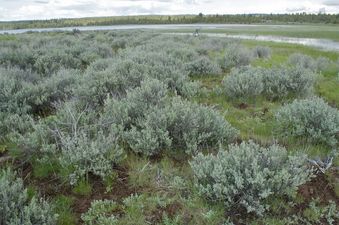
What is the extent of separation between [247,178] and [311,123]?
2259 mm

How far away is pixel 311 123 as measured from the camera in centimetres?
531

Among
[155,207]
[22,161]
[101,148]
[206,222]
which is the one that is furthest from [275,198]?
[22,161]

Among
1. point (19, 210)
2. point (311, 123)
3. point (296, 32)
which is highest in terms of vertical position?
point (311, 123)

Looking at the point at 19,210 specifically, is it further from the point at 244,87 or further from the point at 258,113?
the point at 244,87

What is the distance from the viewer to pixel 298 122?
5.34 metres

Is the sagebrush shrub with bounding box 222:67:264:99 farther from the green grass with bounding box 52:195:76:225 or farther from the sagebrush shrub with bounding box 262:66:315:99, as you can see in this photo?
the green grass with bounding box 52:195:76:225

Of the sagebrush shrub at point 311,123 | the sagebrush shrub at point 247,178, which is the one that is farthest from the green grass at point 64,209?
the sagebrush shrub at point 311,123

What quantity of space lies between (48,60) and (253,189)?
10214 millimetres

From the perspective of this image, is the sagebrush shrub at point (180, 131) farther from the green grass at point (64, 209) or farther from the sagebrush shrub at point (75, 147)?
the green grass at point (64, 209)

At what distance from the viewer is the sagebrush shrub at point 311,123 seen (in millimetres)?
5094

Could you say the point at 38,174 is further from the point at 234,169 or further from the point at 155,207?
the point at 234,169

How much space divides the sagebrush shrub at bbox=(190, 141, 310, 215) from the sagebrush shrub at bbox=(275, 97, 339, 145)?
1211mm

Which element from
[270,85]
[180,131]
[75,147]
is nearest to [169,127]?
[180,131]

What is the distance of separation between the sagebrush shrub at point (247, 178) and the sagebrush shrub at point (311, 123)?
47.7 inches
